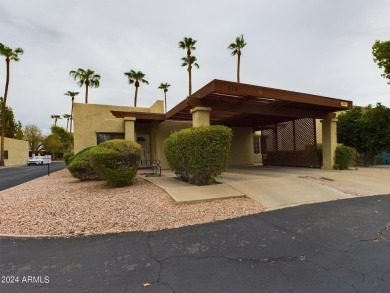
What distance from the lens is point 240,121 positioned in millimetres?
15719

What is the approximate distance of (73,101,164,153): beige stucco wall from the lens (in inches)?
559

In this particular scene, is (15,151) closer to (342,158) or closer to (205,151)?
(205,151)

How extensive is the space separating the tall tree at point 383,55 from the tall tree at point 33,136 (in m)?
57.3

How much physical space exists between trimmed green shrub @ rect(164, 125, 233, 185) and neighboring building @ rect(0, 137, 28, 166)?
→ 3472 centimetres

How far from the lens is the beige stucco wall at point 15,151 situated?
33.0m

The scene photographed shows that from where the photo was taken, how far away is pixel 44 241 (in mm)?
4172

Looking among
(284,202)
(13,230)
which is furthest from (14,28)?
(284,202)

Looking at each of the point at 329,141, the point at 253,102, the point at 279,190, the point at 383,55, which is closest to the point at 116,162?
the point at 279,190

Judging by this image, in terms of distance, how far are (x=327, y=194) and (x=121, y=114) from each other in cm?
1027

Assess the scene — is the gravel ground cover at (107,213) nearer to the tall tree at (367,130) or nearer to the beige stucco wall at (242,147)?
the beige stucco wall at (242,147)

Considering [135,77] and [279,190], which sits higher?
[135,77]

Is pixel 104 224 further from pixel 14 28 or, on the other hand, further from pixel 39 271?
pixel 14 28

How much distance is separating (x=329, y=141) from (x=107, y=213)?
11545mm

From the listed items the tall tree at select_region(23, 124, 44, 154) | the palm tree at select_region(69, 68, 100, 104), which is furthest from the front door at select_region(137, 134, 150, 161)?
the tall tree at select_region(23, 124, 44, 154)
